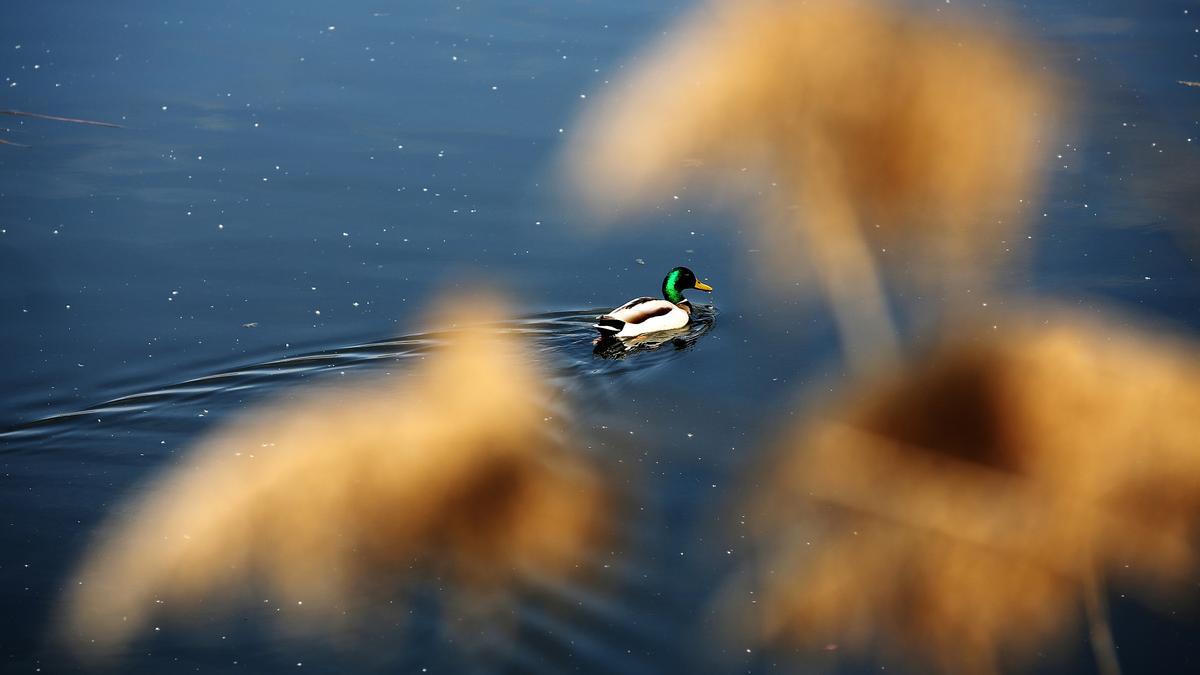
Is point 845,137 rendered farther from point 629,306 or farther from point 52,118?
point 52,118

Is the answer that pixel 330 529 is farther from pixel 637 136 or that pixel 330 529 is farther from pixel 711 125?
pixel 637 136

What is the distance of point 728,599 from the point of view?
5.45 metres

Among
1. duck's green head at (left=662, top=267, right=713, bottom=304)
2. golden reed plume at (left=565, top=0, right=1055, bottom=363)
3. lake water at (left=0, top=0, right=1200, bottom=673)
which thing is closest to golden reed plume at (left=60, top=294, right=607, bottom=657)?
lake water at (left=0, top=0, right=1200, bottom=673)

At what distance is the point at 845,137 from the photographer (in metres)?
7.29

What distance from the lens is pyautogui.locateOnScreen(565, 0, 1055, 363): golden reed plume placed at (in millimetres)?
6324

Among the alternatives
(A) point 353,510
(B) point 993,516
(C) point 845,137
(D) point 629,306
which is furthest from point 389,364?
(B) point 993,516

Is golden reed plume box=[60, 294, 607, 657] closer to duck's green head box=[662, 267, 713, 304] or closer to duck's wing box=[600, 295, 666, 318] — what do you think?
duck's wing box=[600, 295, 666, 318]

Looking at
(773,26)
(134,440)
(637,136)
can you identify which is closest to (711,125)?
(773,26)

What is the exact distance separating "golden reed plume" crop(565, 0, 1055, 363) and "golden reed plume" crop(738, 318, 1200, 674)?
123cm

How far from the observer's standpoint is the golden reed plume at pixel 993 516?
5262 mm

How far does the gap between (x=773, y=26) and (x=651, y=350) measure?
1902 millimetres

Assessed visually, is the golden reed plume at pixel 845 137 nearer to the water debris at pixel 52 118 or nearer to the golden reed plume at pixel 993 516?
the golden reed plume at pixel 993 516

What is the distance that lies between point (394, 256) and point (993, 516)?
13.8 ft

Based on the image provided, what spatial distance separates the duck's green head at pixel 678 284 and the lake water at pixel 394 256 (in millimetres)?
214
